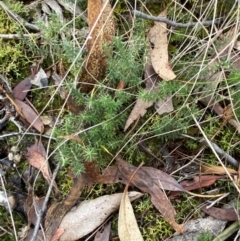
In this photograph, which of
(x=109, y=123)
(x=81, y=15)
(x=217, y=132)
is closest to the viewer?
(x=109, y=123)

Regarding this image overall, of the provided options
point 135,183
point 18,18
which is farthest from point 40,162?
point 18,18

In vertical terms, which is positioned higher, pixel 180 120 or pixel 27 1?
pixel 27 1

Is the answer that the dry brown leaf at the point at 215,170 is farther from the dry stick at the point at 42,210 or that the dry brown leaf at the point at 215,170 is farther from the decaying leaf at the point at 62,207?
the dry stick at the point at 42,210

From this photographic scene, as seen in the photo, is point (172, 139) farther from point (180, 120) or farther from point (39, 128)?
point (39, 128)

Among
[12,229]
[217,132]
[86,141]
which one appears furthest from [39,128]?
[217,132]

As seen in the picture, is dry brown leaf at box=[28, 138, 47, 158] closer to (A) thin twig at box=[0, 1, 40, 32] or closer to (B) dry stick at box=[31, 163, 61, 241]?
(B) dry stick at box=[31, 163, 61, 241]

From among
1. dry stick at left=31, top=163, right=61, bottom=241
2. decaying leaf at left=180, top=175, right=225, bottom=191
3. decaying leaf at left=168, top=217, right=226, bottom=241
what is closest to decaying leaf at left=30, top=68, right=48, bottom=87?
dry stick at left=31, top=163, right=61, bottom=241

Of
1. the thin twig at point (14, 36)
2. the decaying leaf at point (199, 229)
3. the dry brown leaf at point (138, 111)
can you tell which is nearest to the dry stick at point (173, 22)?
the dry brown leaf at point (138, 111)
